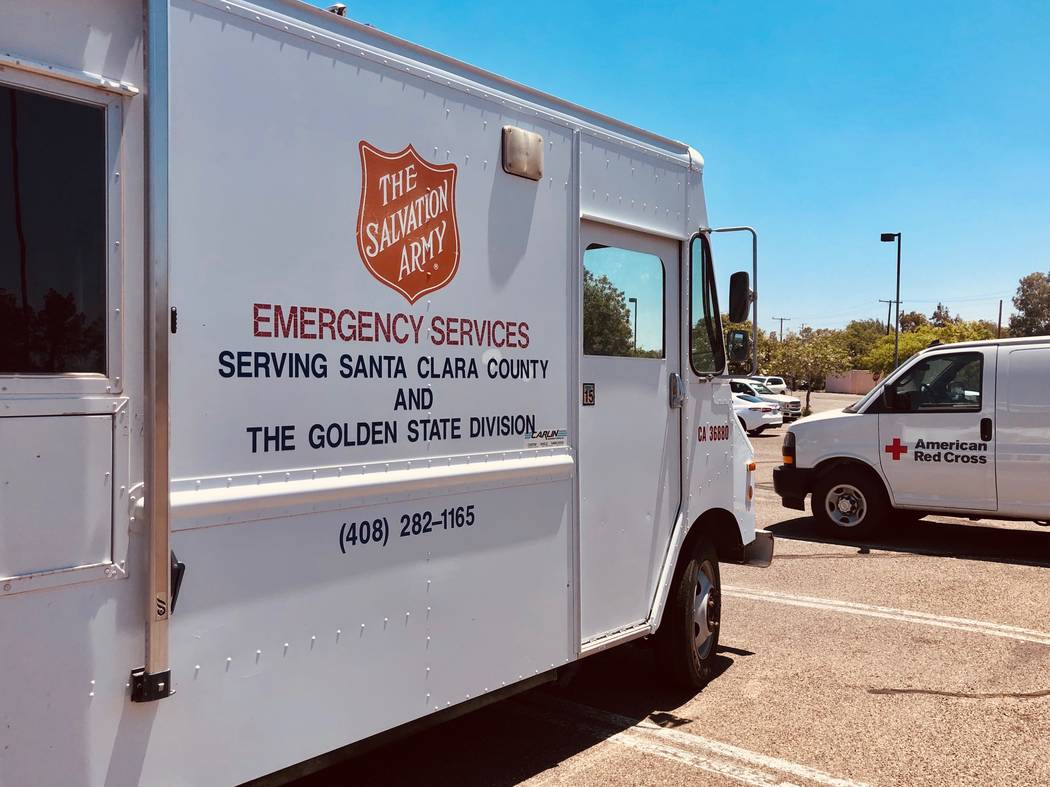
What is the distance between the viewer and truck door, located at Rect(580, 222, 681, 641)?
14.2 ft

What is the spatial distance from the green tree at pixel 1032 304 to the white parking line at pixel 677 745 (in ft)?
318

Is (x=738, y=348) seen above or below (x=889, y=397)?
above

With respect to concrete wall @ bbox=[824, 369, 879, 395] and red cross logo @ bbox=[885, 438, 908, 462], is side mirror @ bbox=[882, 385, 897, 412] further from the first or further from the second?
concrete wall @ bbox=[824, 369, 879, 395]

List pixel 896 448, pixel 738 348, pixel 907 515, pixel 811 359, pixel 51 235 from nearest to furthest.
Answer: pixel 51 235 → pixel 738 348 → pixel 896 448 → pixel 907 515 → pixel 811 359

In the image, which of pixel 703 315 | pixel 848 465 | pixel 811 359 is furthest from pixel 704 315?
pixel 811 359

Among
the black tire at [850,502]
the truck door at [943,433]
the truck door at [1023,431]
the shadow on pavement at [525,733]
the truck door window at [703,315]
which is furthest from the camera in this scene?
the black tire at [850,502]

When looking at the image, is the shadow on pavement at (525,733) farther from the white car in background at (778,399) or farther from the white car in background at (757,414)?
the white car in background at (778,399)

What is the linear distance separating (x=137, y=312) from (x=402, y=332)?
3.29ft

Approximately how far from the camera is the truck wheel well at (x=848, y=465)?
984 centimetres

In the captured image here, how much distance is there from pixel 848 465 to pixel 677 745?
6.29 m

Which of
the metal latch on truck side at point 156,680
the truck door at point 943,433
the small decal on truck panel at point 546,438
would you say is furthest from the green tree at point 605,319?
the truck door at point 943,433

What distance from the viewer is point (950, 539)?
10.1 metres

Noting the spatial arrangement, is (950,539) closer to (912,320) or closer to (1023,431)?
(1023,431)

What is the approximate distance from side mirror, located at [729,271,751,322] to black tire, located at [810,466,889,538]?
5332 millimetres
